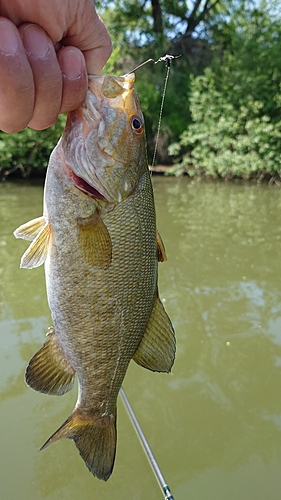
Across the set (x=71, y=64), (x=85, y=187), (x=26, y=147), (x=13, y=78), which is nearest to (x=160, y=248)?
(x=85, y=187)

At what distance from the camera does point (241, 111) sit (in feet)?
60.7

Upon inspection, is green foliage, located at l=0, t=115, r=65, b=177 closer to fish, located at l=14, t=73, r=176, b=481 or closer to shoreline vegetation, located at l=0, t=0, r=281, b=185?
shoreline vegetation, located at l=0, t=0, r=281, b=185

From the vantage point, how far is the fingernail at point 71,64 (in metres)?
1.38

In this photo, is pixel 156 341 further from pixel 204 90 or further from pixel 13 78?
pixel 204 90

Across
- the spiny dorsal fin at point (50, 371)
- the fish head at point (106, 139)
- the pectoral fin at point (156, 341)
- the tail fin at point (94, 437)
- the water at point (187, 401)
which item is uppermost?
the fish head at point (106, 139)

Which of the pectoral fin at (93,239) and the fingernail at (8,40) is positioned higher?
the fingernail at (8,40)

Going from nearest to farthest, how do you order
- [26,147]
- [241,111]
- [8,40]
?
[8,40] → [26,147] → [241,111]

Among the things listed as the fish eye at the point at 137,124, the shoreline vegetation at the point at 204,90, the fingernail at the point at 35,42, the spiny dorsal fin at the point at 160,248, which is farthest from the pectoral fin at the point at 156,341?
the shoreline vegetation at the point at 204,90

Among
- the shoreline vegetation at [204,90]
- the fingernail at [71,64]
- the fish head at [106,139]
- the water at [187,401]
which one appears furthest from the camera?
the shoreline vegetation at [204,90]

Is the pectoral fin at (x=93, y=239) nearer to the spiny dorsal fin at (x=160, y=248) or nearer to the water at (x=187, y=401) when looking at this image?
the spiny dorsal fin at (x=160, y=248)

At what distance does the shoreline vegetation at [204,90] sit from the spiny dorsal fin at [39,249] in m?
14.8

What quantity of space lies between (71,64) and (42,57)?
0.44ft

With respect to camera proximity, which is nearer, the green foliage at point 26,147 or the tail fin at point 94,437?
the tail fin at point 94,437

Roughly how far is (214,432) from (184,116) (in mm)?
20067
